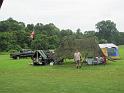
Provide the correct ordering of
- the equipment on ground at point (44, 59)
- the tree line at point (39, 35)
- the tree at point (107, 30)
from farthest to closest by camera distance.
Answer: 1. the tree at point (107, 30)
2. the tree line at point (39, 35)
3. the equipment on ground at point (44, 59)

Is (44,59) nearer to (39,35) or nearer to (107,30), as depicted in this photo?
(39,35)

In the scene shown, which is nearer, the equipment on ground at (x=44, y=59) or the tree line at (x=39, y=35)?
the equipment on ground at (x=44, y=59)

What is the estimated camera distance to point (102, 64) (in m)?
35.0

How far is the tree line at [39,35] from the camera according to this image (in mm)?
81325

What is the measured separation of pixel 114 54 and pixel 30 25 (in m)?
78.4

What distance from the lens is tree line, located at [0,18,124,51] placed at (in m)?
81.3

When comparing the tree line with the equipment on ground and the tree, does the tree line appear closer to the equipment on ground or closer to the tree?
the tree

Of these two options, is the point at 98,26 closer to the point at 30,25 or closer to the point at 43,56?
the point at 30,25

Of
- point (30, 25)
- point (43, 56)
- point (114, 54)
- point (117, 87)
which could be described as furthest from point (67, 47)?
point (30, 25)

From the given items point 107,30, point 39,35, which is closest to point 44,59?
point 39,35

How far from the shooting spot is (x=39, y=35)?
86.5 m

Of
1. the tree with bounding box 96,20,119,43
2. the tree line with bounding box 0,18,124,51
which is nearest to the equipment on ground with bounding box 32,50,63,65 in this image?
the tree line with bounding box 0,18,124,51

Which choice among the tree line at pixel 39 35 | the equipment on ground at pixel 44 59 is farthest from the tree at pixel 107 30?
the equipment on ground at pixel 44 59

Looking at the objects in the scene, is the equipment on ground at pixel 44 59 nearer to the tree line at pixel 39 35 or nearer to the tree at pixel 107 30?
the tree line at pixel 39 35
